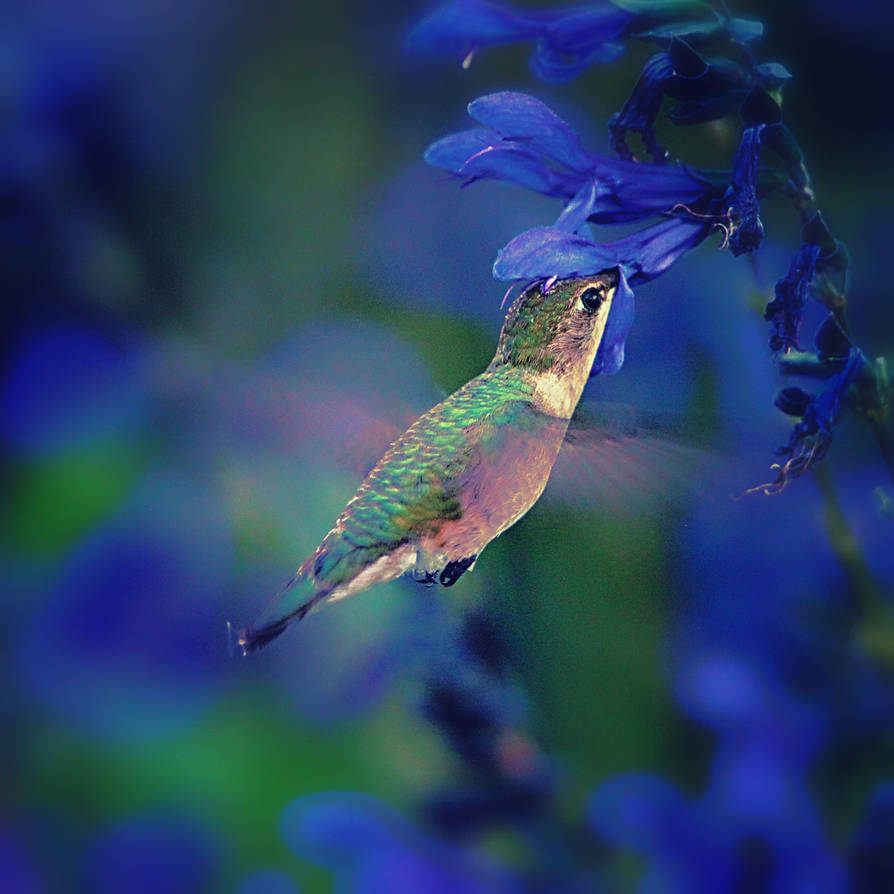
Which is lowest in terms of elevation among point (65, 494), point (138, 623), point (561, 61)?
point (138, 623)

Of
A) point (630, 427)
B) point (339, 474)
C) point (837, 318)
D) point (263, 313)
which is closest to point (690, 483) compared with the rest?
point (630, 427)

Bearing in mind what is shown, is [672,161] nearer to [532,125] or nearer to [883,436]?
[532,125]

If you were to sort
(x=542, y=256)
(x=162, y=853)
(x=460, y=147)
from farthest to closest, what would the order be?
(x=162, y=853)
(x=460, y=147)
(x=542, y=256)

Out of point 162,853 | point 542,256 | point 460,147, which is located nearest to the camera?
point 542,256

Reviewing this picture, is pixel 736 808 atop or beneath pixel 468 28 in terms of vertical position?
beneath

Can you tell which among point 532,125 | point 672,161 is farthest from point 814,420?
point 532,125

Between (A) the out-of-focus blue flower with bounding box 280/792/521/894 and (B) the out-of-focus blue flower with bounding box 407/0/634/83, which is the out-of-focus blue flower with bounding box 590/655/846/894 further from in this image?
(B) the out-of-focus blue flower with bounding box 407/0/634/83

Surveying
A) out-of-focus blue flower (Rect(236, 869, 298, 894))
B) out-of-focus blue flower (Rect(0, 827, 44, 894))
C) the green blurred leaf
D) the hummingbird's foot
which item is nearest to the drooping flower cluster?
the hummingbird's foot
